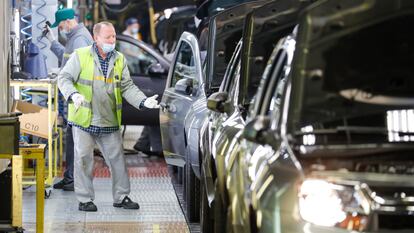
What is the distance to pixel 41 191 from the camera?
34.1ft

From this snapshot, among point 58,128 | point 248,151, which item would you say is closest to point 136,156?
point 58,128

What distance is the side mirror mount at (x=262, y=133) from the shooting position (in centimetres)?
677

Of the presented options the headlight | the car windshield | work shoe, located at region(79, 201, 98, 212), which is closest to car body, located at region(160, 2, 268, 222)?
work shoe, located at region(79, 201, 98, 212)

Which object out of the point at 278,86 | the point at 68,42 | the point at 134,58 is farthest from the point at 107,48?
the point at 134,58

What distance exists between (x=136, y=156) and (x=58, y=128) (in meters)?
3.82

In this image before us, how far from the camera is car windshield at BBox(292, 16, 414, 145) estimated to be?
6891mm

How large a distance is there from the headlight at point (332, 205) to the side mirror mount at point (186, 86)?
7097mm

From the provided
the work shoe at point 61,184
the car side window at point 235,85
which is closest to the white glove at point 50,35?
the work shoe at point 61,184

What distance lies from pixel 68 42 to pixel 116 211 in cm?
304

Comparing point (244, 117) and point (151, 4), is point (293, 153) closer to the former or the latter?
point (244, 117)

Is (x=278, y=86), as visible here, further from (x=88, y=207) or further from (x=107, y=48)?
(x=88, y=207)

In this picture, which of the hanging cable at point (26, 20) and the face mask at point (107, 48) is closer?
the face mask at point (107, 48)

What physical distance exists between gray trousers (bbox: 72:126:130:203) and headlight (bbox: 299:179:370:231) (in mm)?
7455

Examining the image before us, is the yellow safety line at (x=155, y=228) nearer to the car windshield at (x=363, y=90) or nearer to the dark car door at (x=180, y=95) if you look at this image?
the dark car door at (x=180, y=95)
